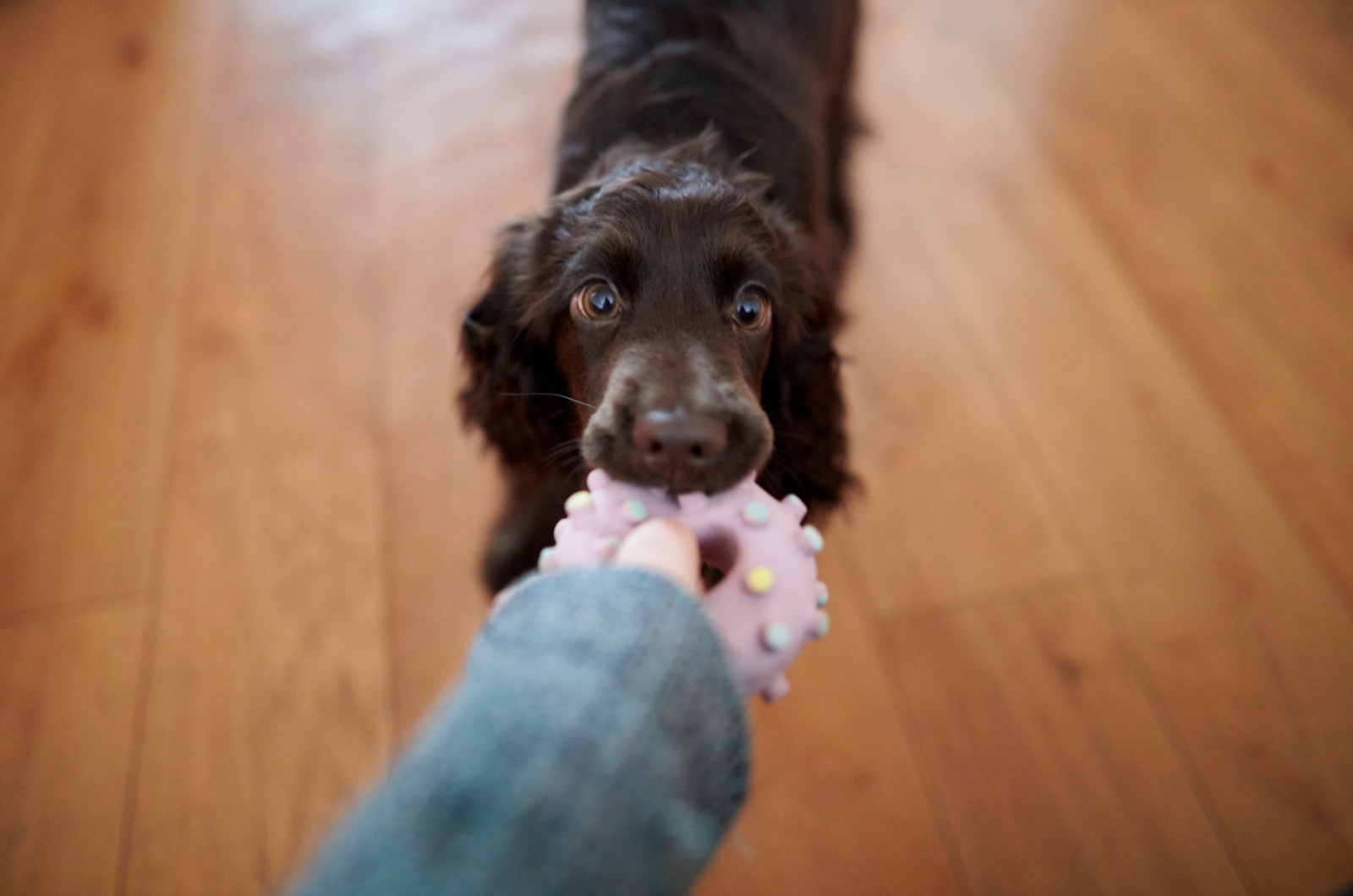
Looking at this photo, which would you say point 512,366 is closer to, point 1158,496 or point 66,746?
point 66,746

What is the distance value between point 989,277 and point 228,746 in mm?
1852

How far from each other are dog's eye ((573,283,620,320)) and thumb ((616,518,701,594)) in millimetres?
420

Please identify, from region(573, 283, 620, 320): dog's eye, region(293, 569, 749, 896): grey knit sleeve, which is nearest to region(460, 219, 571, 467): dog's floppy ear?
region(573, 283, 620, 320): dog's eye

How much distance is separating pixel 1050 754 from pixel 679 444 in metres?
1.01

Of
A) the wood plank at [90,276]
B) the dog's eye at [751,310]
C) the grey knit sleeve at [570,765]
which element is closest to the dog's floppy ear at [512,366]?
the dog's eye at [751,310]

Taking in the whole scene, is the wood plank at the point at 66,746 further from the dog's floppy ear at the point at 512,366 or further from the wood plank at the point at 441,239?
the dog's floppy ear at the point at 512,366

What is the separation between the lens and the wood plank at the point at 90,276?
154 cm

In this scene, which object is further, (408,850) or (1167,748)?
(1167,748)

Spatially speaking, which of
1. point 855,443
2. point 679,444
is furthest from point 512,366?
point 855,443

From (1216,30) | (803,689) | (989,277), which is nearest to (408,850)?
(803,689)

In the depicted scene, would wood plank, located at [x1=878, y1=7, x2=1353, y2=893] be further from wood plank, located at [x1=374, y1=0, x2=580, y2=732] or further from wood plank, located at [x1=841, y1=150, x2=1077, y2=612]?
wood plank, located at [x1=374, y1=0, x2=580, y2=732]

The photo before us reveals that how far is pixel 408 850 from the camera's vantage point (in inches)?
18.4

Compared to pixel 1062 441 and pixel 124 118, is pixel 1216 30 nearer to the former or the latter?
pixel 1062 441

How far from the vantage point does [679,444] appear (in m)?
0.81
